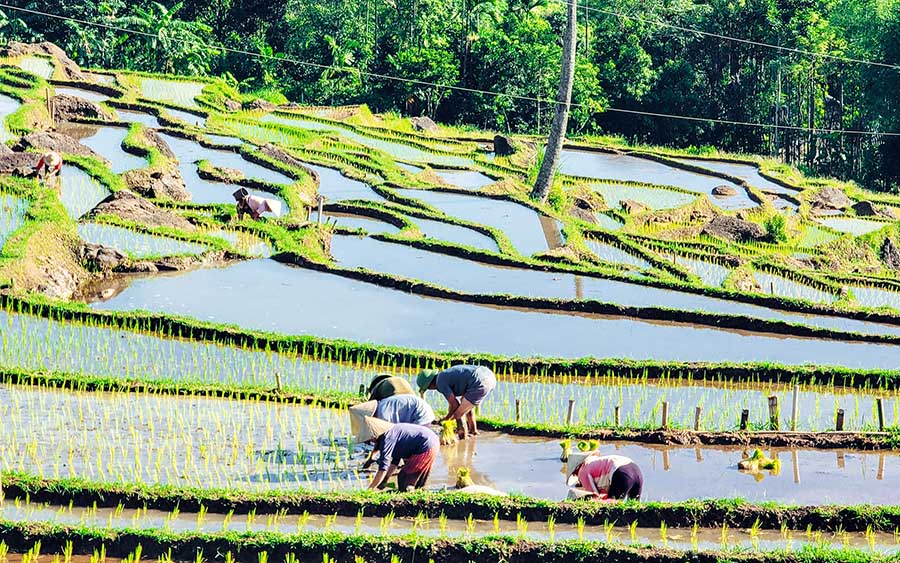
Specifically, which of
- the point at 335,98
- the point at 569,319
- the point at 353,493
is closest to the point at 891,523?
the point at 353,493

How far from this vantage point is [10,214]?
23422 millimetres

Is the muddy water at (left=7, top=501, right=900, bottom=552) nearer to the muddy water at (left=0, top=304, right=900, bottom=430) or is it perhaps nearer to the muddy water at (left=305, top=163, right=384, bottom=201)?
the muddy water at (left=0, top=304, right=900, bottom=430)

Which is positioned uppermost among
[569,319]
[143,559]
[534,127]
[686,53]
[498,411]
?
[686,53]

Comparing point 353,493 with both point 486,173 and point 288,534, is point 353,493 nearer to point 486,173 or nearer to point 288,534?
point 288,534

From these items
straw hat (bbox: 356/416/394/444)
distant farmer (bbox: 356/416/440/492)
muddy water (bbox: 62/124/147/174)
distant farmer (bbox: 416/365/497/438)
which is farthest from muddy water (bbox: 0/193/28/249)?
distant farmer (bbox: 356/416/440/492)

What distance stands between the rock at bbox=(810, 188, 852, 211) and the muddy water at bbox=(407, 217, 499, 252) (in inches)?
540

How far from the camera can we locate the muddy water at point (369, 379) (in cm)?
1578

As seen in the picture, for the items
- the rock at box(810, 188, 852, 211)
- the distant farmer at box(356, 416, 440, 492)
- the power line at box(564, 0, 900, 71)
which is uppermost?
the power line at box(564, 0, 900, 71)

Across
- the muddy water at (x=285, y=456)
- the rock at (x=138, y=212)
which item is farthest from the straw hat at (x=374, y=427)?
the rock at (x=138, y=212)

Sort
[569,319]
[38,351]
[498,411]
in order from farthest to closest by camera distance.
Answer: [569,319], [38,351], [498,411]

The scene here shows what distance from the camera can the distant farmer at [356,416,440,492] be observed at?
11656 mm

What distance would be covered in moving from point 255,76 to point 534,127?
1108 cm

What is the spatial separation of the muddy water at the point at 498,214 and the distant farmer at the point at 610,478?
1429cm

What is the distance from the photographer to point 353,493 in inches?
451
